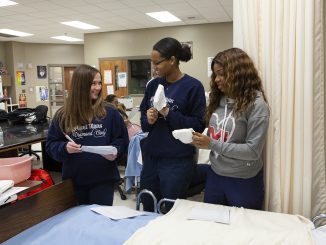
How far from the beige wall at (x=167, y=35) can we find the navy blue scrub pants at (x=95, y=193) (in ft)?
18.6

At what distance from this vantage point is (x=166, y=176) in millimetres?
1793

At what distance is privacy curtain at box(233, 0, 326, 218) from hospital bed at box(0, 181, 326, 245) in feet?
0.90

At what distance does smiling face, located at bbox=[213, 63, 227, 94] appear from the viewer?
5.33ft

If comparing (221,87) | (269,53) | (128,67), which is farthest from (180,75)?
(128,67)

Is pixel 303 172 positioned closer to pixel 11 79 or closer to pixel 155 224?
pixel 155 224

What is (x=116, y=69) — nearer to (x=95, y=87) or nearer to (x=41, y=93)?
(x=41, y=93)

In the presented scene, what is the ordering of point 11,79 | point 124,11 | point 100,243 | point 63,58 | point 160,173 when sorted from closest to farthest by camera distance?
point 100,243, point 160,173, point 124,11, point 11,79, point 63,58

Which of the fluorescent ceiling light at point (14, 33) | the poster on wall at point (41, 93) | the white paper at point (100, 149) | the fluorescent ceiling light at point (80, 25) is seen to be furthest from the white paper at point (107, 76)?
the white paper at point (100, 149)

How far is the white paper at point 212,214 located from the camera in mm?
1463

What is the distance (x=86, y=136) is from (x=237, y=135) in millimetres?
861

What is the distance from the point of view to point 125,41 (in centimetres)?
815

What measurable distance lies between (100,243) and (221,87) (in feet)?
3.13

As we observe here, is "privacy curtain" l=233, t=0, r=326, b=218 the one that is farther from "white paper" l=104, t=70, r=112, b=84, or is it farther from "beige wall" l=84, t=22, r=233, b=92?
"white paper" l=104, t=70, r=112, b=84

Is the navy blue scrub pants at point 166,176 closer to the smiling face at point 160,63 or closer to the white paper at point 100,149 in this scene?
the white paper at point 100,149
